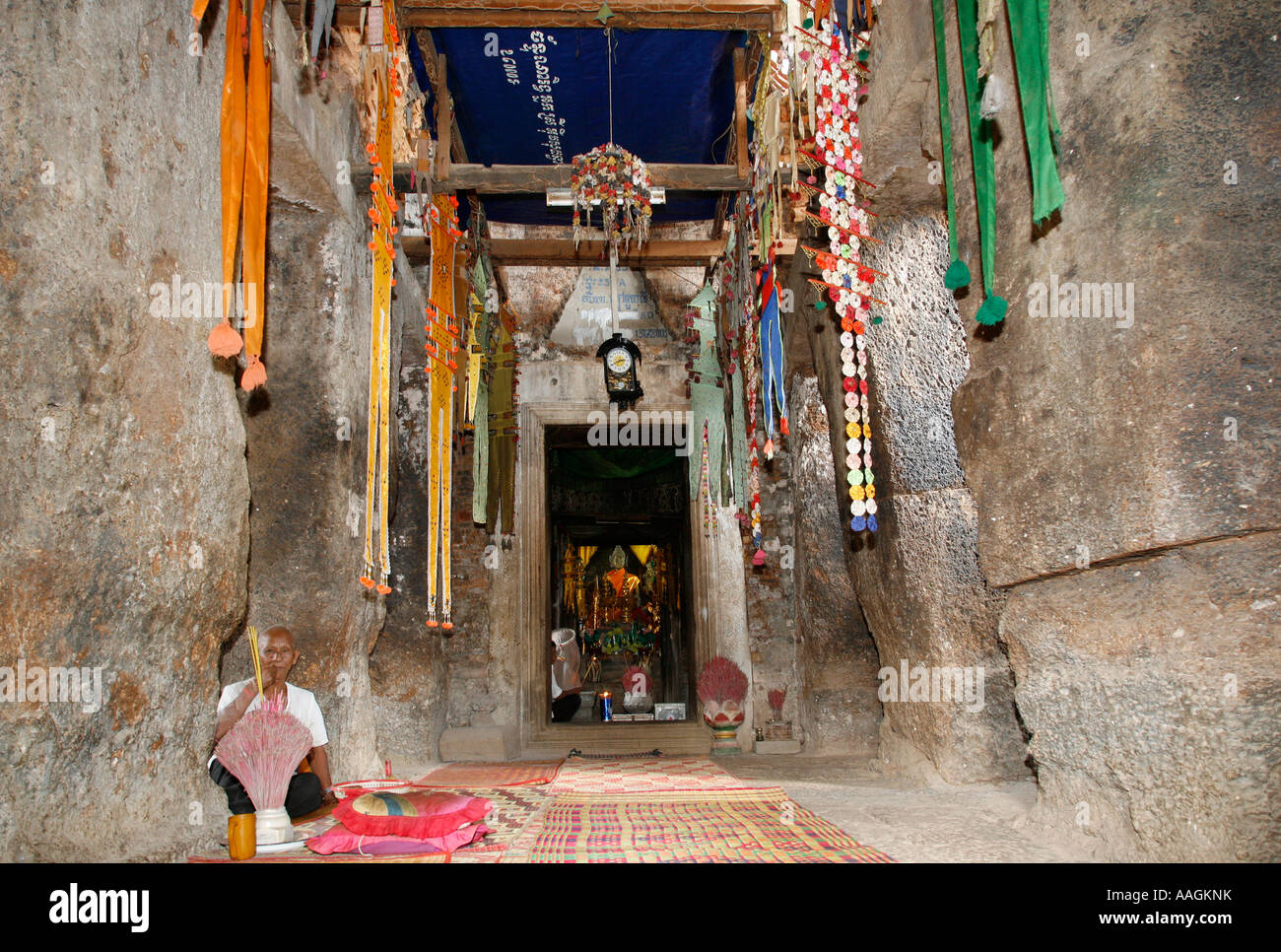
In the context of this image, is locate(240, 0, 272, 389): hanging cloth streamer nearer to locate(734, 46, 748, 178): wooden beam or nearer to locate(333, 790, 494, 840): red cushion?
locate(333, 790, 494, 840): red cushion

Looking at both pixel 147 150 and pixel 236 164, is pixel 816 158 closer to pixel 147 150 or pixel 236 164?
pixel 236 164

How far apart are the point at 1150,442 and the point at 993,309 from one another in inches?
27.6

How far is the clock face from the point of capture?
25.1 feet

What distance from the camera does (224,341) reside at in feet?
8.96

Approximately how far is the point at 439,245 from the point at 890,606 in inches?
144

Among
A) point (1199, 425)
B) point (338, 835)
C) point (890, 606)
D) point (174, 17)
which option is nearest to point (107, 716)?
point (338, 835)

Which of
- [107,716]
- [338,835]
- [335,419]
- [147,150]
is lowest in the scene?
[338,835]

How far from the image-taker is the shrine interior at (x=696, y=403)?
2.25 meters

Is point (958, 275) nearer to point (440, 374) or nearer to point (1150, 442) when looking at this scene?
point (1150, 442)

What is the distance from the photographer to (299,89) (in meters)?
4.16

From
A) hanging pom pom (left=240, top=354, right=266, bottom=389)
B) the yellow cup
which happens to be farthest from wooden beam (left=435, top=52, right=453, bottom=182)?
the yellow cup

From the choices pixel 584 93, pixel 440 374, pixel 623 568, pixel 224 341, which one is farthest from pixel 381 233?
pixel 623 568

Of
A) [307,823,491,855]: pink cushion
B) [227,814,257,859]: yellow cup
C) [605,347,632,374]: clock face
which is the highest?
[605,347,632,374]: clock face

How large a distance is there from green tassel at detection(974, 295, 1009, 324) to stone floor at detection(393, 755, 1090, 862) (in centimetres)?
172
